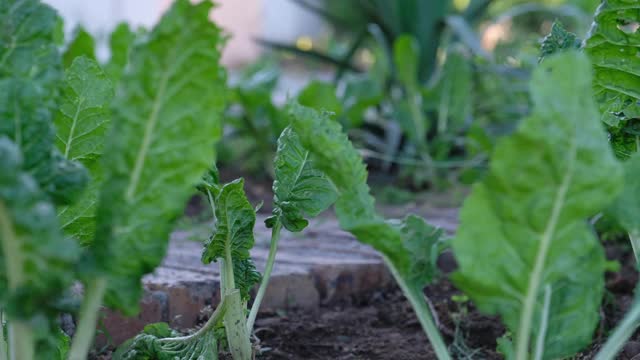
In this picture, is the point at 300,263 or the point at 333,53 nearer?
the point at 300,263

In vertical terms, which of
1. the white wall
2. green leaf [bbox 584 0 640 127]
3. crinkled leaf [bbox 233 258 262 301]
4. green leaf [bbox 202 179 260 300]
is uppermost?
the white wall

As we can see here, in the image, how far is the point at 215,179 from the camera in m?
1.57

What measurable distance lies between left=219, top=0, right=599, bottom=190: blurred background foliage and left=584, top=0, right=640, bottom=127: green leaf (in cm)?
204

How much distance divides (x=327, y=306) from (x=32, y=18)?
1.35 m

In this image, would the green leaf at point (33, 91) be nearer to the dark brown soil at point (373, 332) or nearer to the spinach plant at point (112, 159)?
the spinach plant at point (112, 159)

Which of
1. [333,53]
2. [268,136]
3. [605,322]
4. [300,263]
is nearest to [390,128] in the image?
[268,136]

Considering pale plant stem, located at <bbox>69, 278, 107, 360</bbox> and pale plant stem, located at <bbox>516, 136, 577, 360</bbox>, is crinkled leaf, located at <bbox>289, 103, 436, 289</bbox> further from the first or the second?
pale plant stem, located at <bbox>69, 278, 107, 360</bbox>

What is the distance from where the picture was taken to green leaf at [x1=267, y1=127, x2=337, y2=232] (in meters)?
1.52

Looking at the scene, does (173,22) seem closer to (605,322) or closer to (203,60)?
(203,60)

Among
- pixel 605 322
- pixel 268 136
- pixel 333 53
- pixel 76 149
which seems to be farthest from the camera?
pixel 333 53

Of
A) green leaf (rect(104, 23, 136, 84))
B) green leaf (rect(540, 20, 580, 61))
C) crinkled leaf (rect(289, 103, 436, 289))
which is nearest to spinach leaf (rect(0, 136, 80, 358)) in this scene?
crinkled leaf (rect(289, 103, 436, 289))

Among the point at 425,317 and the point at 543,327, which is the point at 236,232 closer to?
the point at 425,317

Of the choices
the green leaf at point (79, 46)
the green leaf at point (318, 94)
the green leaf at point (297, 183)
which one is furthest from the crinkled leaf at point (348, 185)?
the green leaf at point (318, 94)

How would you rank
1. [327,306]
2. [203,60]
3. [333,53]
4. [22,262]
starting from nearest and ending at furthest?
[22,262] → [203,60] → [327,306] → [333,53]
